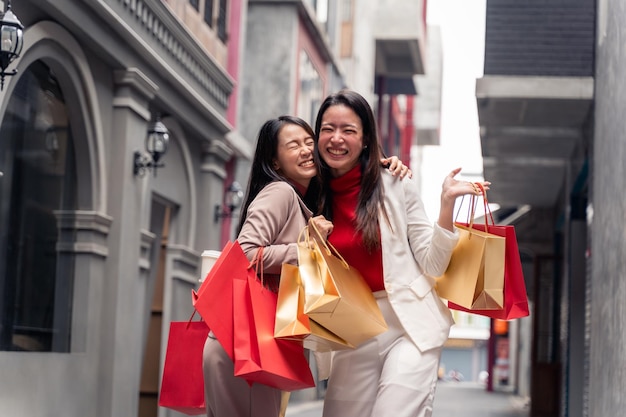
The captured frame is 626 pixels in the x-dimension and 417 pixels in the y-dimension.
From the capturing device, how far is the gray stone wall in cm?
839

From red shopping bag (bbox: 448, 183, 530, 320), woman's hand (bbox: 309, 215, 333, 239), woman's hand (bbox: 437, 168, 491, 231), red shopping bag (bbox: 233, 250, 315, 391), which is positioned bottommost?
red shopping bag (bbox: 233, 250, 315, 391)

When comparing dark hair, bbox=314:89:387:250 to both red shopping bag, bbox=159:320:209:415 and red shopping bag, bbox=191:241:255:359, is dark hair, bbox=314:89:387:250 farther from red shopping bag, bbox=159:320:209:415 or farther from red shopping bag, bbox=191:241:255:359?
red shopping bag, bbox=159:320:209:415

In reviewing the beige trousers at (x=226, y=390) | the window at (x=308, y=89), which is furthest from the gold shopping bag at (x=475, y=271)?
the window at (x=308, y=89)

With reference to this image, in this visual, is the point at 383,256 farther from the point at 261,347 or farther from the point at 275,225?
the point at 261,347

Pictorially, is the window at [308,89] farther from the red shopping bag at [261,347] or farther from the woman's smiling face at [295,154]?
the red shopping bag at [261,347]

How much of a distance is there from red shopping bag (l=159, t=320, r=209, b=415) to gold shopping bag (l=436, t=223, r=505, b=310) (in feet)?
3.23

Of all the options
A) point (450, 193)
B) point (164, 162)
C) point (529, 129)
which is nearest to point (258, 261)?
point (450, 193)

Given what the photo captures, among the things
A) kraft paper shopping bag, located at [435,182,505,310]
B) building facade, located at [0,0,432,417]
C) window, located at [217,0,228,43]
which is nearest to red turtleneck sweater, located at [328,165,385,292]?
kraft paper shopping bag, located at [435,182,505,310]

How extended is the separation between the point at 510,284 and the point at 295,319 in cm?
107

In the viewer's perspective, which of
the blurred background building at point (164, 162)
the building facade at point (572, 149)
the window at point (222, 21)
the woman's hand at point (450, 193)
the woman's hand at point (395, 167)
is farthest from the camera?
the window at point (222, 21)

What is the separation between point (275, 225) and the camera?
4738 mm

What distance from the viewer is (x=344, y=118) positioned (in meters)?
4.83

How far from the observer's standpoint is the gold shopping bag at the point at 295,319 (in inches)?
173

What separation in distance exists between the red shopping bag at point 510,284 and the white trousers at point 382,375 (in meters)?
0.34
